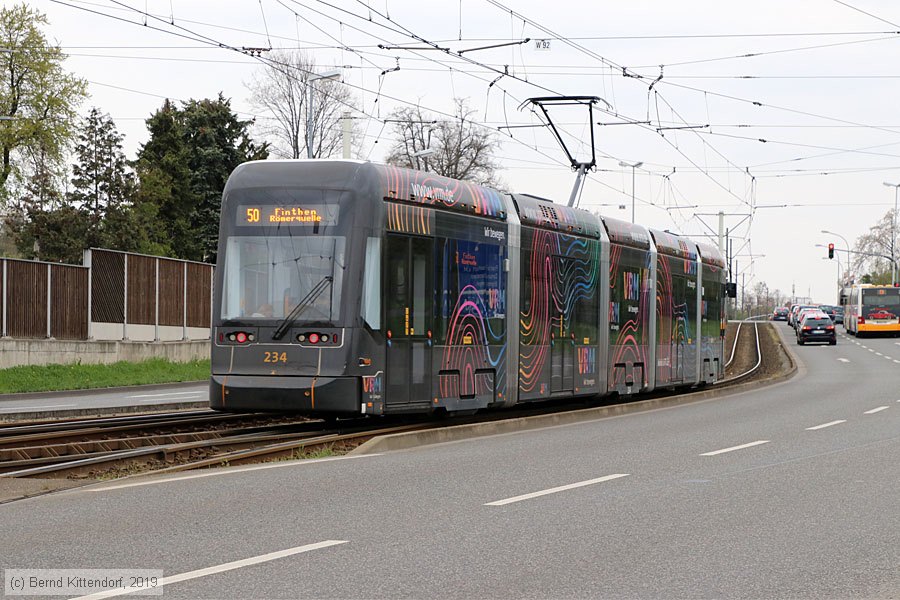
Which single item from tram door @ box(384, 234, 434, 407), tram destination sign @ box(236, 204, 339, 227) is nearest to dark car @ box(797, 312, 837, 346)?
tram door @ box(384, 234, 434, 407)

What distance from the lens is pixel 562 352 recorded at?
2119 cm

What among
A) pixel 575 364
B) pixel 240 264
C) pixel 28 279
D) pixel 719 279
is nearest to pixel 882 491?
pixel 240 264

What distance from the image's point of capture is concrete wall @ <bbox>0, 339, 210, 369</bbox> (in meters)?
31.8

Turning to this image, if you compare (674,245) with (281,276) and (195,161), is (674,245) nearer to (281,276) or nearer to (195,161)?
(281,276)

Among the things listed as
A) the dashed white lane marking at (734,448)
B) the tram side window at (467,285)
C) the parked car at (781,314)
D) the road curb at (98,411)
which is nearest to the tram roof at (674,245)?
the tram side window at (467,285)

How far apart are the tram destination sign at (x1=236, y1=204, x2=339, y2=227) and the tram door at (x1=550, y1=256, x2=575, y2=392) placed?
5.87 m

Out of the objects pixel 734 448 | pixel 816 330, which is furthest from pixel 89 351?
pixel 816 330

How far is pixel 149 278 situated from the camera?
3600 cm

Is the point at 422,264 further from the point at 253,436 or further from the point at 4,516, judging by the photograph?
the point at 4,516

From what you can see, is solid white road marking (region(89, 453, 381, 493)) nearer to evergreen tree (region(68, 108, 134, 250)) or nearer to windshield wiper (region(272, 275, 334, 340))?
windshield wiper (region(272, 275, 334, 340))

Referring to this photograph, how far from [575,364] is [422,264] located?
5.69 m

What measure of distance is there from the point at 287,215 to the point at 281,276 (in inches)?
30.5

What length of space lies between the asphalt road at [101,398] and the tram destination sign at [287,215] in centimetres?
→ 832

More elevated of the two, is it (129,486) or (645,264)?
(645,264)
